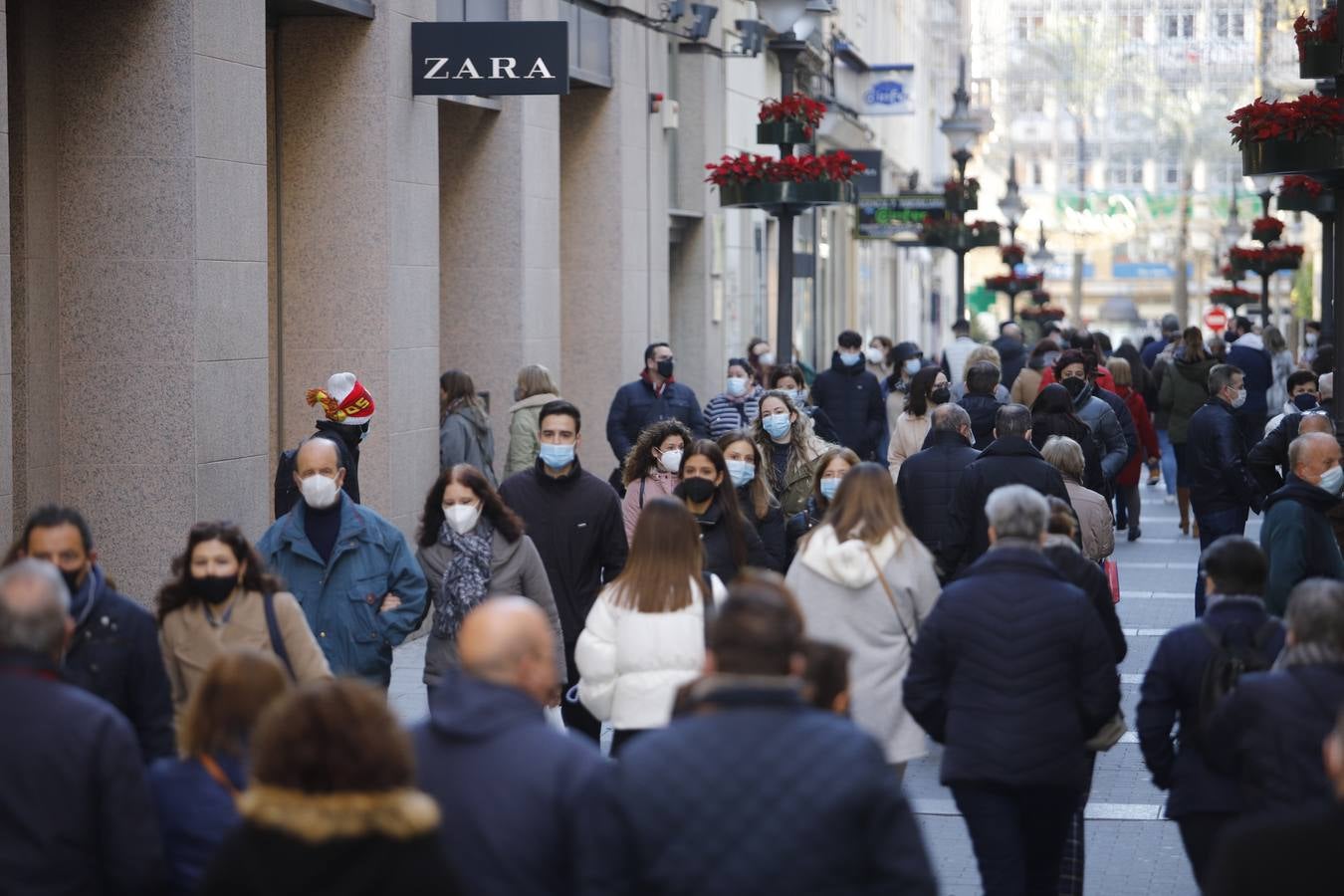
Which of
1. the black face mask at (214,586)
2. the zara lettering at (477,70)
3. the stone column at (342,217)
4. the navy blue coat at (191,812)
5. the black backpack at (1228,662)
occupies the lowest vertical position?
the navy blue coat at (191,812)

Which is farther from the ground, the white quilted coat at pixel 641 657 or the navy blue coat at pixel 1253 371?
the navy blue coat at pixel 1253 371

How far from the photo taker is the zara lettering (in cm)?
1384

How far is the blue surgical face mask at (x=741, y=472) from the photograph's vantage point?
33.7 feet

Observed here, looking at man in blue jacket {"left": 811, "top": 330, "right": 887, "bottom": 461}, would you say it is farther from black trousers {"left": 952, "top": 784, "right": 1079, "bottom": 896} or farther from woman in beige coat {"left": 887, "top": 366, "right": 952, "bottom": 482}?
black trousers {"left": 952, "top": 784, "right": 1079, "bottom": 896}

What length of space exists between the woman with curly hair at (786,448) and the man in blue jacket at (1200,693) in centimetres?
549

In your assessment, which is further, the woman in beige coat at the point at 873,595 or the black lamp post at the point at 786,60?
the black lamp post at the point at 786,60

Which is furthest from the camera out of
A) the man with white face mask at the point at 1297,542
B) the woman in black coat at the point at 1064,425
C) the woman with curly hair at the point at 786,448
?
the woman in black coat at the point at 1064,425

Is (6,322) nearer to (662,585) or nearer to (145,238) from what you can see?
(145,238)

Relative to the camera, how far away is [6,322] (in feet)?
31.5

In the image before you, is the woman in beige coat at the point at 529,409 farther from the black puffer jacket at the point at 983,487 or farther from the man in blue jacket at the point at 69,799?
the man in blue jacket at the point at 69,799

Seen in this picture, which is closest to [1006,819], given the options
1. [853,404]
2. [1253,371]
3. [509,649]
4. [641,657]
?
[641,657]

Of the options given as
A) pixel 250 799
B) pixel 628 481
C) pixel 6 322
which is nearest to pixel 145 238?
pixel 6 322

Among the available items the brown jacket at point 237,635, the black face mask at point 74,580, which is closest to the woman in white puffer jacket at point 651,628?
the brown jacket at point 237,635

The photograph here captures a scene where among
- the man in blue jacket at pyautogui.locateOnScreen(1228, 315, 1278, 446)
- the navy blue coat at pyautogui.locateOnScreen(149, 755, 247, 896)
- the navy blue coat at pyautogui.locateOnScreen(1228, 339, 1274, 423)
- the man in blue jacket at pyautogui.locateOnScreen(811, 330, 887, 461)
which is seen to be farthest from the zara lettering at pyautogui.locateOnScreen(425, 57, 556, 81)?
the navy blue coat at pyautogui.locateOnScreen(1228, 339, 1274, 423)
